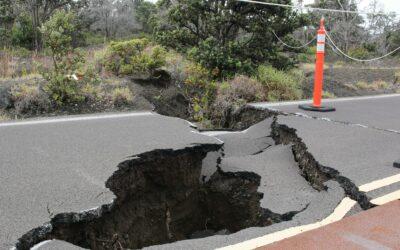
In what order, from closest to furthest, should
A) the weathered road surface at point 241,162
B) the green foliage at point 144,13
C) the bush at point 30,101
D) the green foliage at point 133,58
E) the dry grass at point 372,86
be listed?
the weathered road surface at point 241,162
the bush at point 30,101
the green foliage at point 133,58
the dry grass at point 372,86
the green foliage at point 144,13

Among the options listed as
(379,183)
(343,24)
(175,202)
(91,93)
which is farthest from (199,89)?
(343,24)

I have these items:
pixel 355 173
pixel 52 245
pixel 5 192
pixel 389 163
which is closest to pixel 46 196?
pixel 5 192

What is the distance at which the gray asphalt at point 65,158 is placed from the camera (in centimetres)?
346

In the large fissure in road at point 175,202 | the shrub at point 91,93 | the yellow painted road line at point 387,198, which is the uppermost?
the shrub at point 91,93

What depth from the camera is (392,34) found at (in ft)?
103

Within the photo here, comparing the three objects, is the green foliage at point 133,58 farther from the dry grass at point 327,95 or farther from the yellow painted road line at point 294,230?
the yellow painted road line at point 294,230

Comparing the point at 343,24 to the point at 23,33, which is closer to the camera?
the point at 23,33

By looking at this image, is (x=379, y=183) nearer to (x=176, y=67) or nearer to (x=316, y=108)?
(x=316, y=108)

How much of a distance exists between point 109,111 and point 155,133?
2225 mm

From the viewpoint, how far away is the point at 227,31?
1039 centimetres

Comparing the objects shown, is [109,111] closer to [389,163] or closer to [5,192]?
[5,192]

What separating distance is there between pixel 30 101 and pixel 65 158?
333 cm

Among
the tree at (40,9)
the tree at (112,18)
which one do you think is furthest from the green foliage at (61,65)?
the tree at (112,18)

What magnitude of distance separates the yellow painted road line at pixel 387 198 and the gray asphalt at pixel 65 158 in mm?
2240
